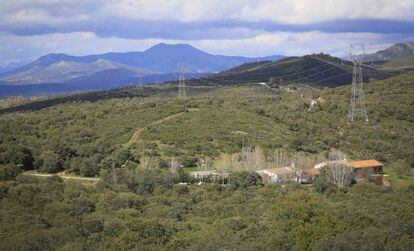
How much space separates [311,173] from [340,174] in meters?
3.65

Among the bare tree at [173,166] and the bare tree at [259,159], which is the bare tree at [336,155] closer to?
the bare tree at [259,159]

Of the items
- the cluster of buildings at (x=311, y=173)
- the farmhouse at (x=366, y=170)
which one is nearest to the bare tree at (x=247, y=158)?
the cluster of buildings at (x=311, y=173)

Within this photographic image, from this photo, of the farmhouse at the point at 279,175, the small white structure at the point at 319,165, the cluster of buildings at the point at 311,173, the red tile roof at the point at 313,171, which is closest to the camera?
the farmhouse at the point at 279,175

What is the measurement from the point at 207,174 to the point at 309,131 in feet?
76.6

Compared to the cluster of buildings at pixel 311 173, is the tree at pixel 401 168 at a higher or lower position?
lower

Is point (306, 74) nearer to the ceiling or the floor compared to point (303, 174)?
nearer to the ceiling

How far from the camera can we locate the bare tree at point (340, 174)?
4250 cm

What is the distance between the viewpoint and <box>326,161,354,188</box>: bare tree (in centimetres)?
4250

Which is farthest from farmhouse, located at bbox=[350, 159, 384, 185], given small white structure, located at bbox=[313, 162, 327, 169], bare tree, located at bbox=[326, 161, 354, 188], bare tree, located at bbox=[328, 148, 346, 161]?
bare tree, located at bbox=[328, 148, 346, 161]

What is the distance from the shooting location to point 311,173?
4594 cm

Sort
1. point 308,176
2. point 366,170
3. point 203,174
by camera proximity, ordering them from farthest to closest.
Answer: point 366,170
point 308,176
point 203,174

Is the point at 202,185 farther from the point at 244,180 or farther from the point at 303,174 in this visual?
the point at 303,174

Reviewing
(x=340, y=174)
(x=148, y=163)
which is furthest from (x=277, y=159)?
(x=148, y=163)

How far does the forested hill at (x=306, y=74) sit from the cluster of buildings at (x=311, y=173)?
8572 cm
